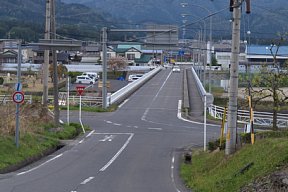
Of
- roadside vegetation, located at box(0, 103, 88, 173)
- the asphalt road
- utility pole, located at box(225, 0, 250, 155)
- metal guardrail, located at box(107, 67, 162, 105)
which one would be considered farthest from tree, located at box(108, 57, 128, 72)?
utility pole, located at box(225, 0, 250, 155)

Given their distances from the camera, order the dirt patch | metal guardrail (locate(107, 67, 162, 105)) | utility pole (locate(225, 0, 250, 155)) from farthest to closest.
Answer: metal guardrail (locate(107, 67, 162, 105))
utility pole (locate(225, 0, 250, 155))
the dirt patch

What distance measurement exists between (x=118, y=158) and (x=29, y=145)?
11.3 feet

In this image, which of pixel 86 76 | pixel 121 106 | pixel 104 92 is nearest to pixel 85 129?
pixel 104 92

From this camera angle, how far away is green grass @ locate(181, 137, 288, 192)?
12.5 m

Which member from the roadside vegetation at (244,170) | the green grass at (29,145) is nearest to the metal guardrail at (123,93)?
the green grass at (29,145)

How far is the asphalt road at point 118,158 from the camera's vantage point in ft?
49.7

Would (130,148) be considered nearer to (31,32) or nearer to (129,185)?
(129,185)

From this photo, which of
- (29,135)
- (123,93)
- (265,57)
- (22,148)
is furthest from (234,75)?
(265,57)

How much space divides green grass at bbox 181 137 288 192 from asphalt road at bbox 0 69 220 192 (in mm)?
615

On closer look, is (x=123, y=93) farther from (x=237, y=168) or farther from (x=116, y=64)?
(x=116, y=64)

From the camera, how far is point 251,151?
15047mm

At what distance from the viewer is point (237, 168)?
549 inches

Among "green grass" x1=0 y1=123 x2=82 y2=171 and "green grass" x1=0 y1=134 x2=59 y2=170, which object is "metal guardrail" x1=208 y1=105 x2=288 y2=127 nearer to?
"green grass" x1=0 y1=123 x2=82 y2=171

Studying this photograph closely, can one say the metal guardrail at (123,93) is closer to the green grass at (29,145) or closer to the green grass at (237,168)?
the green grass at (29,145)
